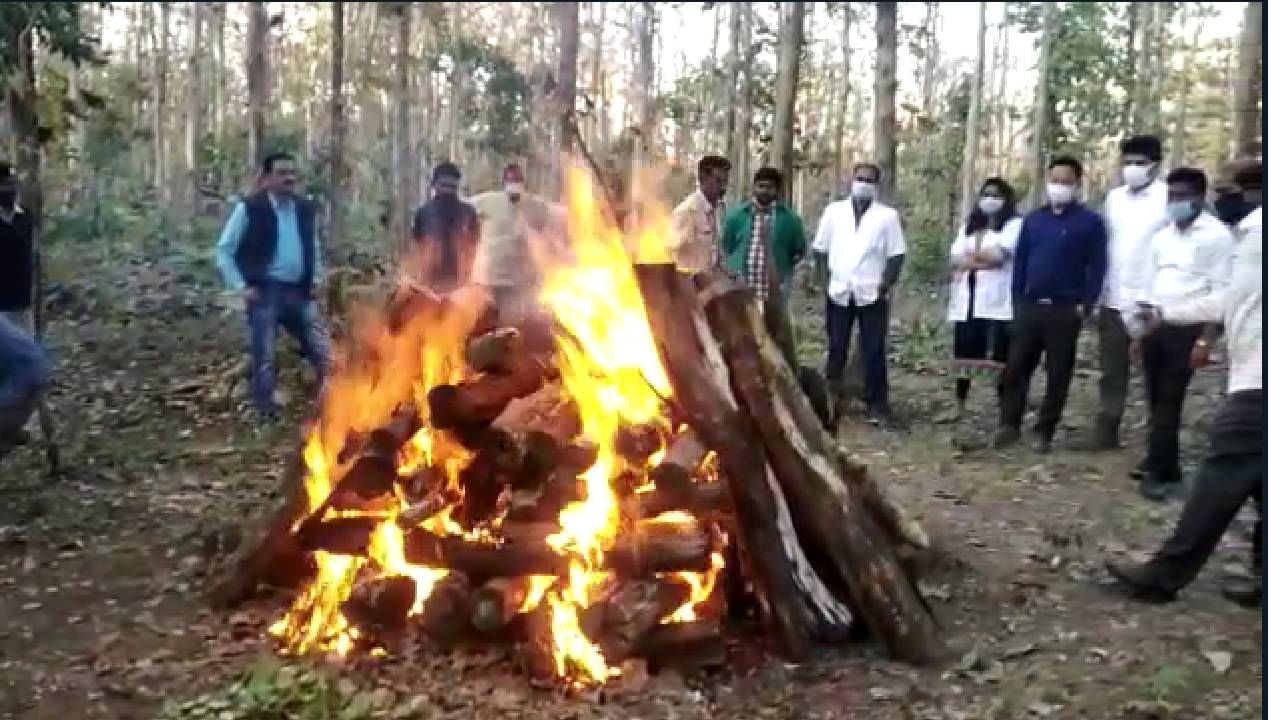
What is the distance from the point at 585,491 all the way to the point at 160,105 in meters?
26.5

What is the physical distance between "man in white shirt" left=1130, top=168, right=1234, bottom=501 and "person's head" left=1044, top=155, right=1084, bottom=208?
762mm

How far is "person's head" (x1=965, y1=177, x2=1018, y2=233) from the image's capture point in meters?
9.52

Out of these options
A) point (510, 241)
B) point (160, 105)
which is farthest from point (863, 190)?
point (160, 105)

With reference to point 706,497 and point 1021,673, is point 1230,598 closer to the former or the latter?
point 1021,673

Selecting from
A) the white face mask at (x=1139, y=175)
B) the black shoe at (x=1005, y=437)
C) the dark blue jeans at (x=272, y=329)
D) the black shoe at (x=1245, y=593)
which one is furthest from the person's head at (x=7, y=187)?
the white face mask at (x=1139, y=175)

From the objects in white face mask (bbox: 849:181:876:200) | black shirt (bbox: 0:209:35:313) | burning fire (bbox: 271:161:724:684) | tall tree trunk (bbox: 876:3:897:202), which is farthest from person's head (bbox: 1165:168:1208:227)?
black shirt (bbox: 0:209:35:313)

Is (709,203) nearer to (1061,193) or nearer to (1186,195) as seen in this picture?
(1061,193)

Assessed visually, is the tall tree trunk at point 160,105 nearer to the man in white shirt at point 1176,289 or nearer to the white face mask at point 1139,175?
the white face mask at point 1139,175

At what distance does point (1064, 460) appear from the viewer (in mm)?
8555

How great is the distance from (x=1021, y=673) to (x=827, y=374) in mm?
5531

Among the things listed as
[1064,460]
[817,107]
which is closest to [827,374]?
[1064,460]

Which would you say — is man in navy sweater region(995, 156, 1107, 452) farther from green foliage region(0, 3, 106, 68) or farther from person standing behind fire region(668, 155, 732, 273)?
green foliage region(0, 3, 106, 68)

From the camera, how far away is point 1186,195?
7453 millimetres

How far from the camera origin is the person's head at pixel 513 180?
8.77 metres
